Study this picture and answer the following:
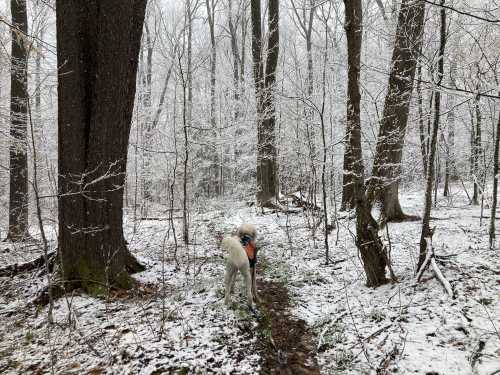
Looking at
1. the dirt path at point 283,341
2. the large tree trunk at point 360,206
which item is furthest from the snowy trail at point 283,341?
the large tree trunk at point 360,206

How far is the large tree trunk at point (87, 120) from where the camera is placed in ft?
15.3

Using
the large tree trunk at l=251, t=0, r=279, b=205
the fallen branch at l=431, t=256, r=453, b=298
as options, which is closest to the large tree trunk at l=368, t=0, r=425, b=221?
the fallen branch at l=431, t=256, r=453, b=298

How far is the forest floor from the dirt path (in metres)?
0.01

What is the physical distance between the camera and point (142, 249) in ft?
25.0

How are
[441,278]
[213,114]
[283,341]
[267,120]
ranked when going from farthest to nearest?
[213,114] < [267,120] < [441,278] < [283,341]

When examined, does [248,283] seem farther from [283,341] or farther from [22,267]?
[22,267]

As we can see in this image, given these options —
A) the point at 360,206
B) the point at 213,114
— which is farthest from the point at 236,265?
the point at 213,114

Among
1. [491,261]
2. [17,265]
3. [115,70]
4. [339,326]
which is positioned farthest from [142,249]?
[491,261]

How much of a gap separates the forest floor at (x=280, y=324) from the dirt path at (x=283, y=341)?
14 mm

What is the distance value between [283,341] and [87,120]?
4.00m

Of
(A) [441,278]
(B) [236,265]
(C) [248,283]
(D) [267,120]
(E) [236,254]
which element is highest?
(D) [267,120]

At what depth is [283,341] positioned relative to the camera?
3746 millimetres

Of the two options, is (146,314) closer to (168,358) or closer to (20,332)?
(168,358)

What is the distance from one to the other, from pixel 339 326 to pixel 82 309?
10.7 feet
